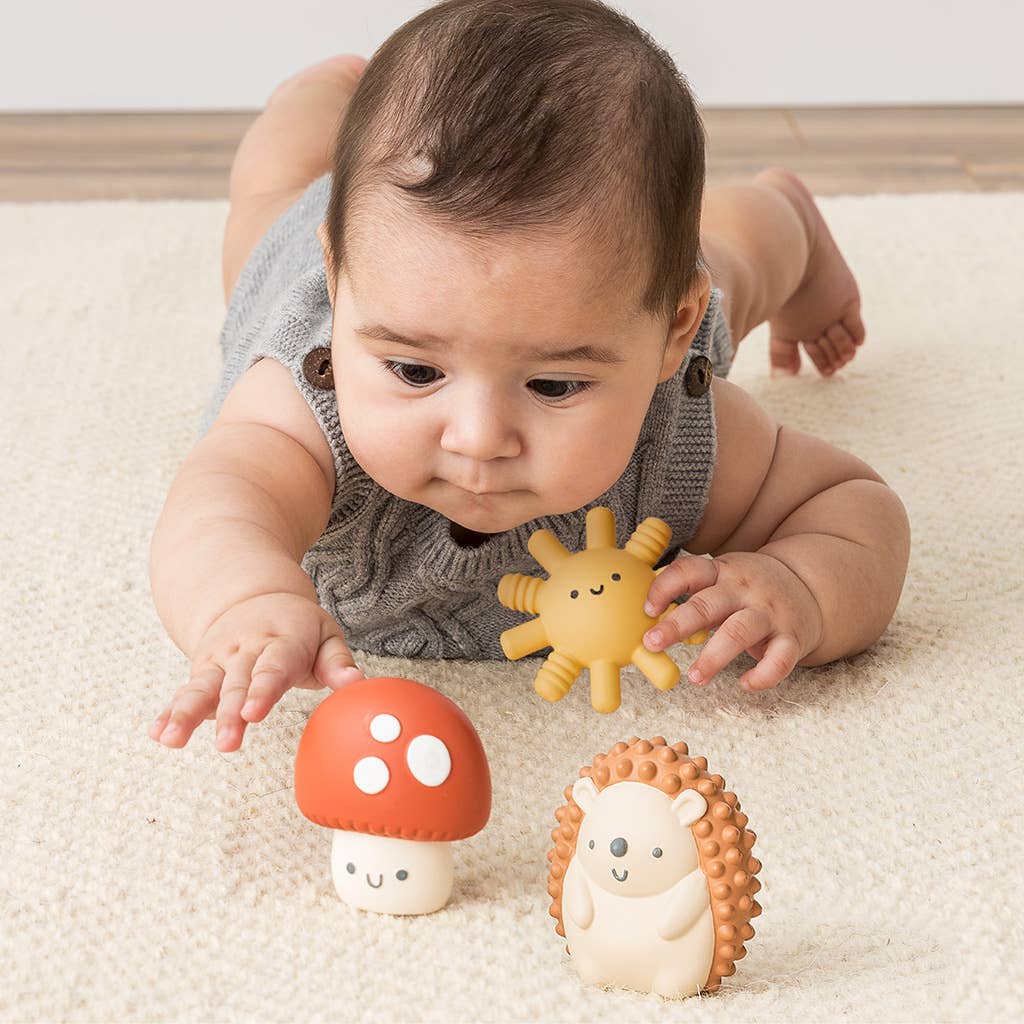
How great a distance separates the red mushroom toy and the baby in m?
0.03

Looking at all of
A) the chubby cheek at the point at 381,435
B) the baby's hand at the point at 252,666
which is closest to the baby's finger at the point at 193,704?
the baby's hand at the point at 252,666

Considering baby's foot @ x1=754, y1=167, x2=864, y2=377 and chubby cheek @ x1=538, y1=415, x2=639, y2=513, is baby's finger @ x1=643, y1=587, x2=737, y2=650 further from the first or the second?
baby's foot @ x1=754, y1=167, x2=864, y2=377

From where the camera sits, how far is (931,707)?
0.74 meters

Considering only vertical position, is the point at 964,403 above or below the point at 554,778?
below

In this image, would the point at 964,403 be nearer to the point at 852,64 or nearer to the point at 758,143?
the point at 758,143

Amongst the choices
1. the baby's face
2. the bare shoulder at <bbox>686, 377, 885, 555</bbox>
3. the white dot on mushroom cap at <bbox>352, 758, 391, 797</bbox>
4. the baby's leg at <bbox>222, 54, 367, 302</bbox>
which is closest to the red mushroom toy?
the white dot on mushroom cap at <bbox>352, 758, 391, 797</bbox>

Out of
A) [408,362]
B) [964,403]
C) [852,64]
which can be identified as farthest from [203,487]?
[852,64]


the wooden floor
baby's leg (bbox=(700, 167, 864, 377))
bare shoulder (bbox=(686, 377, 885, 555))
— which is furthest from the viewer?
the wooden floor

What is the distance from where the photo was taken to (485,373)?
623 mm

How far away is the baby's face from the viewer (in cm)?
61

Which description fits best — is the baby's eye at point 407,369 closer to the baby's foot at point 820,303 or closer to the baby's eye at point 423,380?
the baby's eye at point 423,380

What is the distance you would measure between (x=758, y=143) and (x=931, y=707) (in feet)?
4.44

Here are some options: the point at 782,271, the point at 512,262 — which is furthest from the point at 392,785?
the point at 782,271

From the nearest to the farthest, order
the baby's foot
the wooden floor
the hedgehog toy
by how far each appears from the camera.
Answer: the hedgehog toy
the baby's foot
the wooden floor
